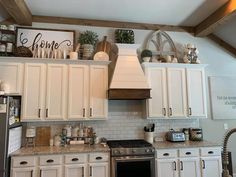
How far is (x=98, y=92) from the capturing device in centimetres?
365

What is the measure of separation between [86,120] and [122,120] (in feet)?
2.36

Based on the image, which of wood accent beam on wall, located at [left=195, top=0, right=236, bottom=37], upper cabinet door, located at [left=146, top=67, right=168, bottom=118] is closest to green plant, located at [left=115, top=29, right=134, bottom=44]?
upper cabinet door, located at [left=146, top=67, right=168, bottom=118]

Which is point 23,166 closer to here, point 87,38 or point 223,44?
point 87,38

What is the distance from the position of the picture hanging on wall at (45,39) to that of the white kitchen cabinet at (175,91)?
1.55 meters

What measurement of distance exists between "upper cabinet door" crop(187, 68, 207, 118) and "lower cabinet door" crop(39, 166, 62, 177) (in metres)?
2.50

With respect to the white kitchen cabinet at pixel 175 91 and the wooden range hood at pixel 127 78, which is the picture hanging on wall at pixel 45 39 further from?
the white kitchen cabinet at pixel 175 91

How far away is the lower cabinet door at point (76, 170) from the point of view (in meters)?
3.13

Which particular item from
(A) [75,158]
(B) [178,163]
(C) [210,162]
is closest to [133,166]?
(B) [178,163]

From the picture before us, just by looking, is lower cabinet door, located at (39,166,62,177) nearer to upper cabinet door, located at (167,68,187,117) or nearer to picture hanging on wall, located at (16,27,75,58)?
picture hanging on wall, located at (16,27,75,58)

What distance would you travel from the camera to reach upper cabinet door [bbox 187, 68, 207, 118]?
156 inches

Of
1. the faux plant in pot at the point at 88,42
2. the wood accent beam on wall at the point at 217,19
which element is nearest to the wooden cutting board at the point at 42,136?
the faux plant in pot at the point at 88,42

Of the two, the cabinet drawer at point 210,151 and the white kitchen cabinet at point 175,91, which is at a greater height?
the white kitchen cabinet at point 175,91

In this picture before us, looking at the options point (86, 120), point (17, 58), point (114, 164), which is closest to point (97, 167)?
point (114, 164)

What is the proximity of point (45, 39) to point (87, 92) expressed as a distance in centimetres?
133
